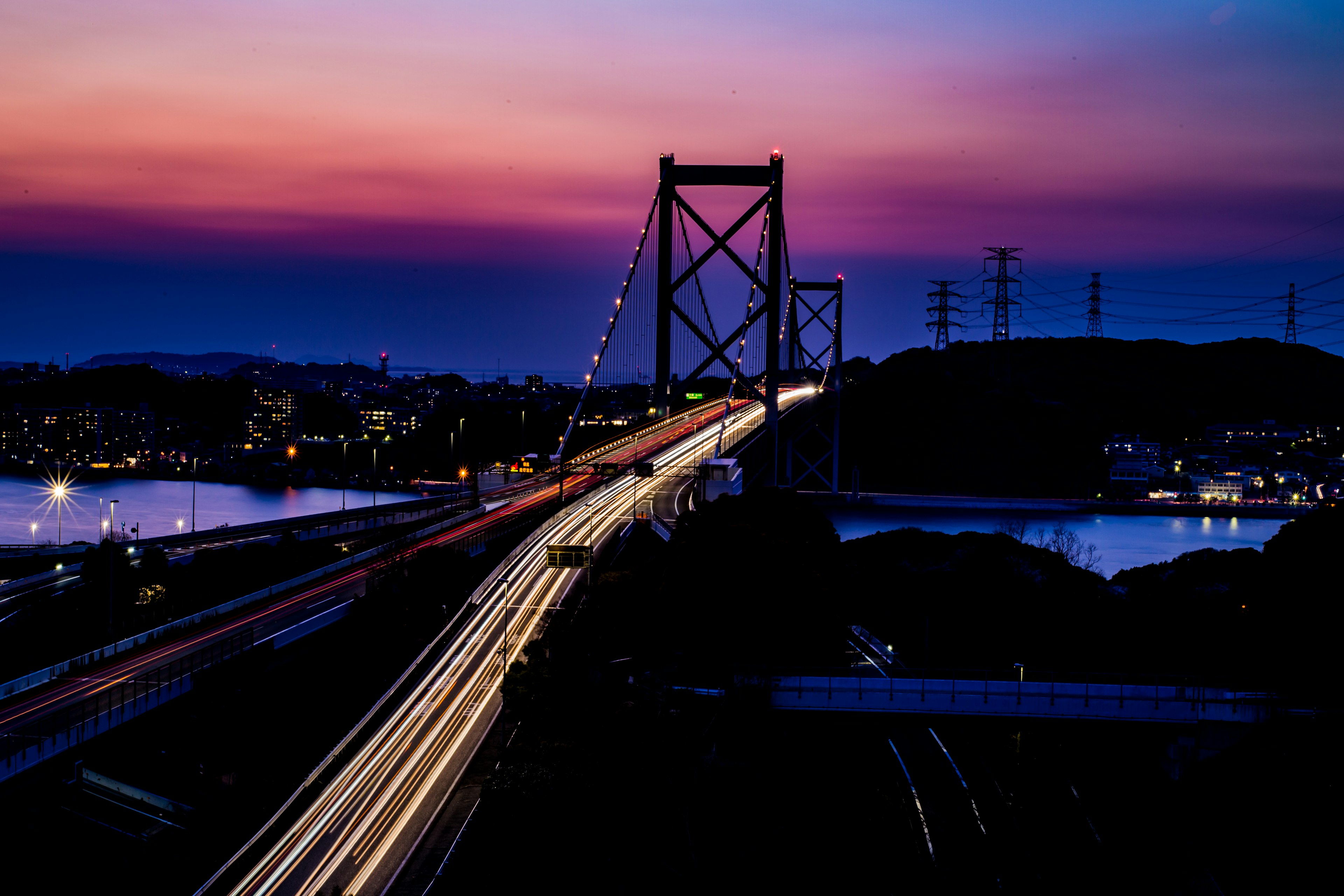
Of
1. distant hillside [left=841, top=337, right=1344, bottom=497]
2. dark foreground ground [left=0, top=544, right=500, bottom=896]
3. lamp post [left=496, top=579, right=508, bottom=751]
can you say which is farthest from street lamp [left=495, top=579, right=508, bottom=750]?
distant hillside [left=841, top=337, right=1344, bottom=497]

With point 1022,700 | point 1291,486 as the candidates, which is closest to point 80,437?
point 1291,486

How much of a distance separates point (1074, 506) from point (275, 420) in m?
61.0

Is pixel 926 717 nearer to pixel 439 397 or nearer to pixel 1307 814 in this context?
pixel 1307 814

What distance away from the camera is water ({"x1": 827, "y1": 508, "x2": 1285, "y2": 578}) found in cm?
4406

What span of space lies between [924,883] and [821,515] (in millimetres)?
19051

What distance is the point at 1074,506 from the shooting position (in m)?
57.9

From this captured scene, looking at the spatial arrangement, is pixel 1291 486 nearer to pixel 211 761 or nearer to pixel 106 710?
pixel 211 761

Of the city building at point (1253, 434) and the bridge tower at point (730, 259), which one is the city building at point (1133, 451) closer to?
the city building at point (1253, 434)

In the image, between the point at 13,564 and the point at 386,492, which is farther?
the point at 386,492

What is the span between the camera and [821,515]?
31016 mm

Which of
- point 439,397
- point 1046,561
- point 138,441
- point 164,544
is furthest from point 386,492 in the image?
point 439,397

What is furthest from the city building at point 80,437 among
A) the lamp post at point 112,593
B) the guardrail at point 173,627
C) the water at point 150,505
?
the lamp post at point 112,593

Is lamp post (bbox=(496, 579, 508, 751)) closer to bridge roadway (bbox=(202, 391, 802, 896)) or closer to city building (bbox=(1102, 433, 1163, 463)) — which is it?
bridge roadway (bbox=(202, 391, 802, 896))

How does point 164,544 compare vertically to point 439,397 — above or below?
below
